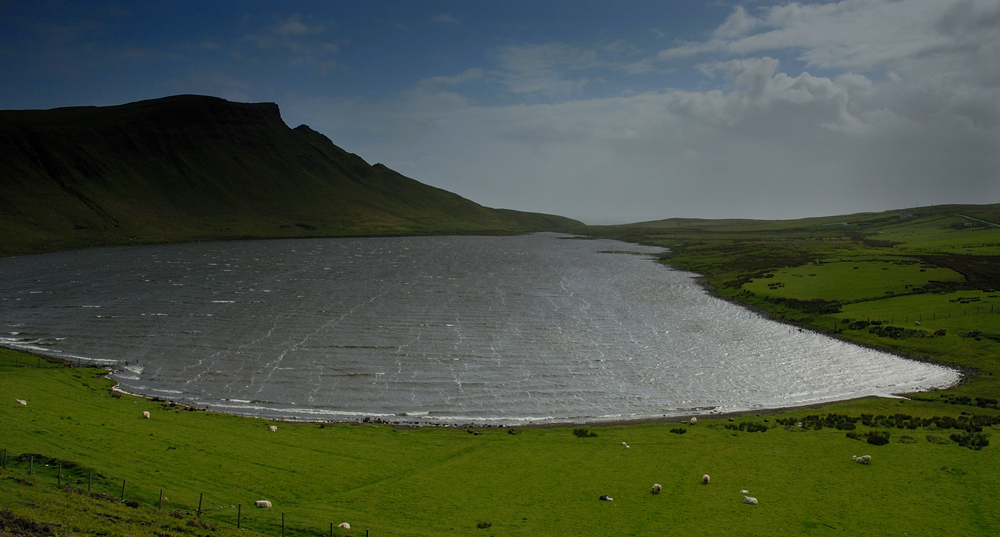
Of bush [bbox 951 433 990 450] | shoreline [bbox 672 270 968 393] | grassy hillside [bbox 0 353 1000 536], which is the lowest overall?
grassy hillside [bbox 0 353 1000 536]

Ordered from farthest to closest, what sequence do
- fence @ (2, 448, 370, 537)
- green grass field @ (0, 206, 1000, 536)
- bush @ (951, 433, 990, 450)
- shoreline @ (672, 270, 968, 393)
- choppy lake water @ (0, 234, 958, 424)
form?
shoreline @ (672, 270, 968, 393)
choppy lake water @ (0, 234, 958, 424)
bush @ (951, 433, 990, 450)
green grass field @ (0, 206, 1000, 536)
fence @ (2, 448, 370, 537)

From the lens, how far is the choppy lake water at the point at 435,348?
4550 centimetres

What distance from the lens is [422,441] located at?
35.4 metres

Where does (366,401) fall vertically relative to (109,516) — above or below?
below

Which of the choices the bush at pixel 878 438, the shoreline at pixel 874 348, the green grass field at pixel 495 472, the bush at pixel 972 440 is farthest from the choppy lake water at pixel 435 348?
the bush at pixel 972 440

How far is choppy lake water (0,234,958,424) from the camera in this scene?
45.5 meters

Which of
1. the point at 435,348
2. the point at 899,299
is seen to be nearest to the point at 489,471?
the point at 435,348

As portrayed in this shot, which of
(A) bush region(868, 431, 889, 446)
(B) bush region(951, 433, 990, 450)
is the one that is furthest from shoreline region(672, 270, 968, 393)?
(A) bush region(868, 431, 889, 446)

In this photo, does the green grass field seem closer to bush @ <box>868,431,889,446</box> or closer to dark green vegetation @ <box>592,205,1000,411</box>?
bush @ <box>868,431,889,446</box>

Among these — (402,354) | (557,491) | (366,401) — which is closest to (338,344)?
(402,354)

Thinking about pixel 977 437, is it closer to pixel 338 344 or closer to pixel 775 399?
pixel 775 399

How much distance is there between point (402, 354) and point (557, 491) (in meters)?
32.5

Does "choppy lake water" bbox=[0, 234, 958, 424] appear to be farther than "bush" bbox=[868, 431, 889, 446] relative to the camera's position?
Yes

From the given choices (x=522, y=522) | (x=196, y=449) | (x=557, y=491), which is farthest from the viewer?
(x=196, y=449)
